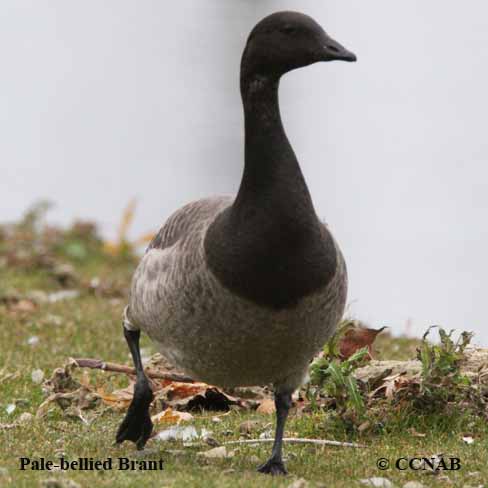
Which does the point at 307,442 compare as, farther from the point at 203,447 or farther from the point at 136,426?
the point at 136,426

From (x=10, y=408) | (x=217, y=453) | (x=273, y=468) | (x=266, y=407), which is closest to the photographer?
(x=273, y=468)

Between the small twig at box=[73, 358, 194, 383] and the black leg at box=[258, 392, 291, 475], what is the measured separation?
136cm

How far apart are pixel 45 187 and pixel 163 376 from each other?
13.4m

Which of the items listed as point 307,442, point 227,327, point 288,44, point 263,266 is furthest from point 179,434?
point 288,44

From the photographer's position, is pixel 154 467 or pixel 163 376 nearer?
pixel 154 467

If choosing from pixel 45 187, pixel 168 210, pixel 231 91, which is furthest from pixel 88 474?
pixel 231 91

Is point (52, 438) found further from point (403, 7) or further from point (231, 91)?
point (403, 7)

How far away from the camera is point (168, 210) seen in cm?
1920

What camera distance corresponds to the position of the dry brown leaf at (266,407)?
7.68m

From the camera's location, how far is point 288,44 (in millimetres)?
5711

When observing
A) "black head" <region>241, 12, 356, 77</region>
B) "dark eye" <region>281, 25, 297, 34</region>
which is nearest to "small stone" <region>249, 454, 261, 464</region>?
"black head" <region>241, 12, 356, 77</region>

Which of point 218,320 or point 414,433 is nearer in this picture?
point 218,320

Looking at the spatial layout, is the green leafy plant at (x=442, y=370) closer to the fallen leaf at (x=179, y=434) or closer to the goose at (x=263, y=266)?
the goose at (x=263, y=266)

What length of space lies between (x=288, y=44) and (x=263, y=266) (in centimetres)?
108
